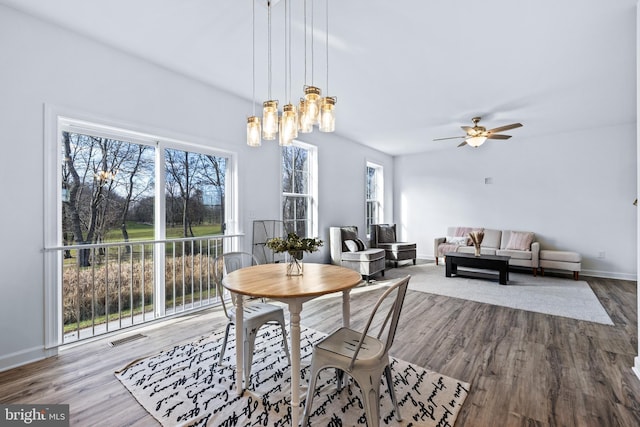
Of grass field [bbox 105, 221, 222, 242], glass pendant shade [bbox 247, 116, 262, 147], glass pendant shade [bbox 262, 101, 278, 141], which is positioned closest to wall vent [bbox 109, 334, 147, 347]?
grass field [bbox 105, 221, 222, 242]

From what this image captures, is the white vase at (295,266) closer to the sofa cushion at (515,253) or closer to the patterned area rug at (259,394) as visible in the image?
the patterned area rug at (259,394)

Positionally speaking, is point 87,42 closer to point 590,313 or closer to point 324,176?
point 324,176

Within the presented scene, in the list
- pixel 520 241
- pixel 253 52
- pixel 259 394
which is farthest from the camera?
→ pixel 520 241

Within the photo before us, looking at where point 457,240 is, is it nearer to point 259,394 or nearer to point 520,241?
point 520,241

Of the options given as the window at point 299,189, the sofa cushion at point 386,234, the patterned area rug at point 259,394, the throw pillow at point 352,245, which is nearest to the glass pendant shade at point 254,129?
the patterned area rug at point 259,394

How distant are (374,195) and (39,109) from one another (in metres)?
6.31

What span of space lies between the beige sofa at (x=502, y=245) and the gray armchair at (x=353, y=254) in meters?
1.86

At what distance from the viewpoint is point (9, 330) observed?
2297mm

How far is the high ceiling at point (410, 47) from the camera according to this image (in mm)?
2312

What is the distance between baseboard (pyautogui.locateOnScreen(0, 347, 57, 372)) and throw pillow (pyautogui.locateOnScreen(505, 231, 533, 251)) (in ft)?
22.9

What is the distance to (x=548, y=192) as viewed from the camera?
5.98 meters

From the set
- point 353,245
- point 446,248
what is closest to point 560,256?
point 446,248

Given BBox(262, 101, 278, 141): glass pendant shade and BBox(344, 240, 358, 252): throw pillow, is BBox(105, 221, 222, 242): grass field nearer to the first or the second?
BBox(262, 101, 278, 141): glass pendant shade

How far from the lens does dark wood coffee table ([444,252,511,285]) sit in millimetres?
4836
